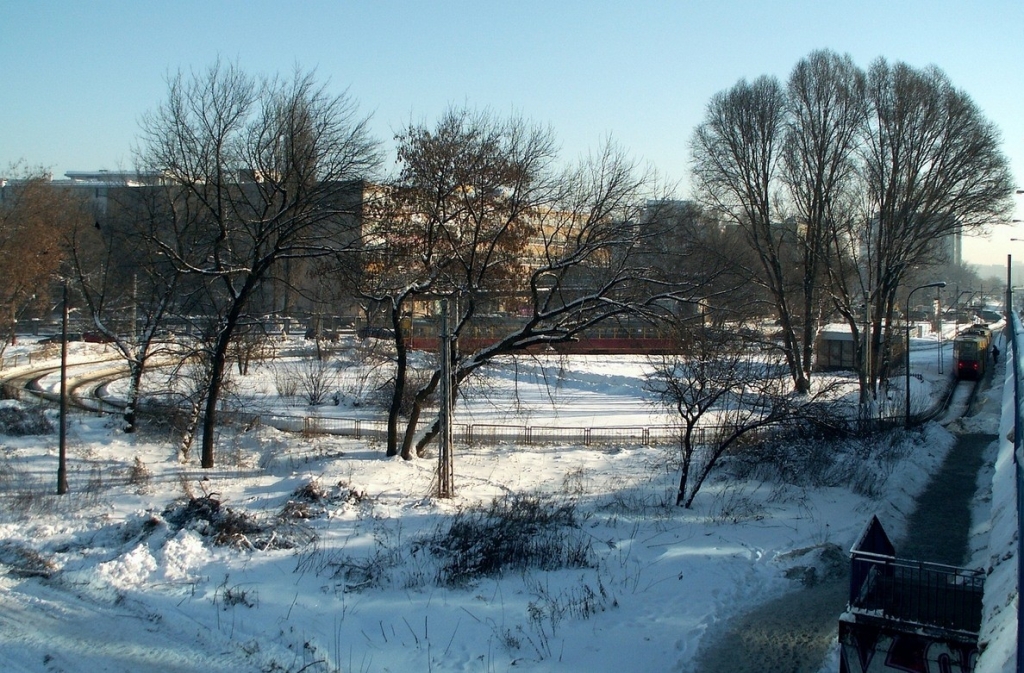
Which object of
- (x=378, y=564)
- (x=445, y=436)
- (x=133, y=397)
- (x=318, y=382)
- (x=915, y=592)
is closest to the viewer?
(x=915, y=592)

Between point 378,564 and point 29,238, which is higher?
point 29,238

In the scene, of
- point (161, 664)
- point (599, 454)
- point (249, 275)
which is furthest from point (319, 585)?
point (599, 454)

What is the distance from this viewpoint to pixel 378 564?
32.6 ft

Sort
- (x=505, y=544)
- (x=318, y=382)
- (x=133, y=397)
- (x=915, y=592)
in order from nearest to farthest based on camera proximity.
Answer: (x=915, y=592) → (x=505, y=544) → (x=133, y=397) → (x=318, y=382)

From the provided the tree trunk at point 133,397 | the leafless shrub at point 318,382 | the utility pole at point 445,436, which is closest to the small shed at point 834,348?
the leafless shrub at point 318,382

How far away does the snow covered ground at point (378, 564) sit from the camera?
7.33m

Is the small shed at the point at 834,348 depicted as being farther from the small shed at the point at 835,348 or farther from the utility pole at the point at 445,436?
the utility pole at the point at 445,436

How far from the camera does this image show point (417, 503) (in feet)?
47.3

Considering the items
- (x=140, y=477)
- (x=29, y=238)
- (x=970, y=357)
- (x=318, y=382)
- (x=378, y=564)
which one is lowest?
(x=140, y=477)

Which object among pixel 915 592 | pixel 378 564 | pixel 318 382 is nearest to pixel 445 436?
pixel 378 564

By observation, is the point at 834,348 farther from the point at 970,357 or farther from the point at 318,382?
the point at 318,382

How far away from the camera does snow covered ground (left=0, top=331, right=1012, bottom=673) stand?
733 cm

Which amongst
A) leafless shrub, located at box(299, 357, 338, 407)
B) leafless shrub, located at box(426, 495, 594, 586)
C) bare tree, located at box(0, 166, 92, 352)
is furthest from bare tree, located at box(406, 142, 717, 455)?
bare tree, located at box(0, 166, 92, 352)

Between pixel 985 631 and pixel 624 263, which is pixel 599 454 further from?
pixel 985 631
